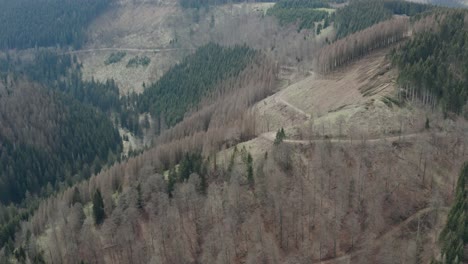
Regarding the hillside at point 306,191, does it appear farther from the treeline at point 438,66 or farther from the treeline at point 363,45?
the treeline at point 363,45

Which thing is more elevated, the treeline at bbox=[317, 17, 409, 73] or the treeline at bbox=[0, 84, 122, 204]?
the treeline at bbox=[317, 17, 409, 73]

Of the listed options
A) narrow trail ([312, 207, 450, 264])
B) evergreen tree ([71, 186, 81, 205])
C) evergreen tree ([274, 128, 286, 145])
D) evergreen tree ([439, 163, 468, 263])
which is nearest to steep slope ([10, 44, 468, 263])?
narrow trail ([312, 207, 450, 264])

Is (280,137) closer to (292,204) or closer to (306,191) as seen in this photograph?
(306,191)

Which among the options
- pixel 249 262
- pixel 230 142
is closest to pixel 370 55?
pixel 230 142

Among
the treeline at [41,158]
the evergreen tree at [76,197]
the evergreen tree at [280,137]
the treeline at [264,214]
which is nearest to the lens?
the treeline at [264,214]

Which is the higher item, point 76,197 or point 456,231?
point 456,231

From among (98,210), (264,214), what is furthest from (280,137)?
(98,210)

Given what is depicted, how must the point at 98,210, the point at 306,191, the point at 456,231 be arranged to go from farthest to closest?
the point at 98,210
the point at 306,191
the point at 456,231

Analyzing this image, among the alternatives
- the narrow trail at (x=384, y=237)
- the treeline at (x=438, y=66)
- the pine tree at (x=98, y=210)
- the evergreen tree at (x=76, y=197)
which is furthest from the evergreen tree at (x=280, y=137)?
the evergreen tree at (x=76, y=197)

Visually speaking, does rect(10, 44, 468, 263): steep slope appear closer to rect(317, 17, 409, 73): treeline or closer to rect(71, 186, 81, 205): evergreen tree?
rect(71, 186, 81, 205): evergreen tree
